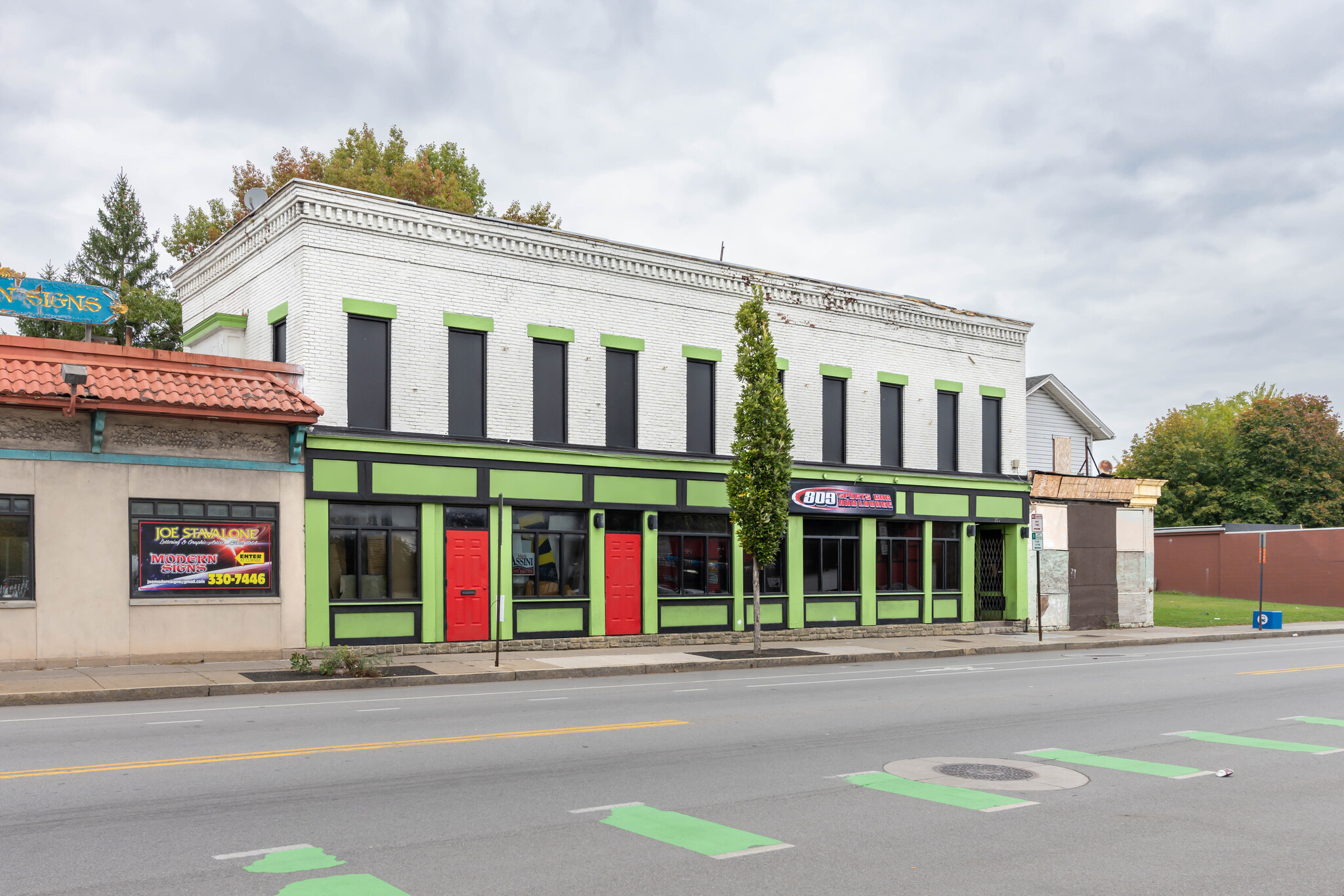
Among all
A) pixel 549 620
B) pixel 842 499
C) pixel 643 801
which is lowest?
pixel 549 620

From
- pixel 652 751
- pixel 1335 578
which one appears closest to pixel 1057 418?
pixel 1335 578

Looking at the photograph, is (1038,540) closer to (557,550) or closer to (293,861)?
(557,550)

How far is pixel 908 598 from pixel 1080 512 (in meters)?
7.04

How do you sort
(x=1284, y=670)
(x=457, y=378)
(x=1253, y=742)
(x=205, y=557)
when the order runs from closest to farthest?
(x=1253, y=742), (x=205, y=557), (x=1284, y=670), (x=457, y=378)

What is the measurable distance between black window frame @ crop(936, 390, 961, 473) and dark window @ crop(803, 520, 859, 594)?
375 cm

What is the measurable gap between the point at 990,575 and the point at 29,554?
23690mm

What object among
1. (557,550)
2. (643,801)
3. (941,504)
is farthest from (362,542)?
(941,504)

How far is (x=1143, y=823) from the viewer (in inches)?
306

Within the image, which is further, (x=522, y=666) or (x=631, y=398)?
(x=631, y=398)

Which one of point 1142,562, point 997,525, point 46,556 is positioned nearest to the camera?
point 46,556

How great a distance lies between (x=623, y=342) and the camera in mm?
23750

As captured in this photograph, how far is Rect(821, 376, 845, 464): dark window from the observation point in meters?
27.2

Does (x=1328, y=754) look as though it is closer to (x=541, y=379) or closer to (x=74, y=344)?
(x=541, y=379)

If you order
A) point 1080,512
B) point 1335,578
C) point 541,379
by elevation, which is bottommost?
point 1335,578
